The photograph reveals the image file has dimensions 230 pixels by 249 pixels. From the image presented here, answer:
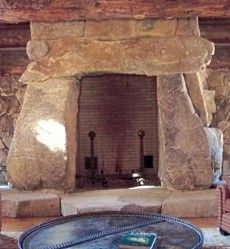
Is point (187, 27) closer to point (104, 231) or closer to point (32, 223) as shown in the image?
point (32, 223)

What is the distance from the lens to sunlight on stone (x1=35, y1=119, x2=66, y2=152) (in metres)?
5.58

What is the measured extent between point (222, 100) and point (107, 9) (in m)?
2.80

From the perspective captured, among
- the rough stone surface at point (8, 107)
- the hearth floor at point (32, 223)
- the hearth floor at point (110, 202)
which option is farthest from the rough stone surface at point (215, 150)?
the rough stone surface at point (8, 107)

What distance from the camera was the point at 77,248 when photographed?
309 centimetres

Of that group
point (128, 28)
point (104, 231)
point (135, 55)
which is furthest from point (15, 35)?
point (104, 231)

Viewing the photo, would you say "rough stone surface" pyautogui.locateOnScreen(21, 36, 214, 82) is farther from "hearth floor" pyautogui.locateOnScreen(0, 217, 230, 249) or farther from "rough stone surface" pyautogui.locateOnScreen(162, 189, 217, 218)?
"hearth floor" pyautogui.locateOnScreen(0, 217, 230, 249)

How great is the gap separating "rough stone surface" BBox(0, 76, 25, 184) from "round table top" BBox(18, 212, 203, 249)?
3755 mm

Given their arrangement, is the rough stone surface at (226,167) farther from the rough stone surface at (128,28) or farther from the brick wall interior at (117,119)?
the rough stone surface at (128,28)

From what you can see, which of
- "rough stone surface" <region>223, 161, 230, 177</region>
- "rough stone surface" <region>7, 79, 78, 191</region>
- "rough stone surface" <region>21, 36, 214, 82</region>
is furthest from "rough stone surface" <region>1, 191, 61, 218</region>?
"rough stone surface" <region>223, 161, 230, 177</region>

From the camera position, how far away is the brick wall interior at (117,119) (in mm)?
6609

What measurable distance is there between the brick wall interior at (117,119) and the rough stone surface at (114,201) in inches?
36.4

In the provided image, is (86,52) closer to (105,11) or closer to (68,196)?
(105,11)

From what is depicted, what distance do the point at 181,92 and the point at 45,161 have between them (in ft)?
5.44

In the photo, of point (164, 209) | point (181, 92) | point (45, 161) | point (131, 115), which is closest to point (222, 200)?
point (164, 209)
